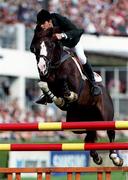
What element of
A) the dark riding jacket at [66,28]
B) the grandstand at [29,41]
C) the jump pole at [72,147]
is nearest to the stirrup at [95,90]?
the dark riding jacket at [66,28]

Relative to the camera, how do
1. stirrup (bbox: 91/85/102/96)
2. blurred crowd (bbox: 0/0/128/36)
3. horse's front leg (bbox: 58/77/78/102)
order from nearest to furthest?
1. horse's front leg (bbox: 58/77/78/102)
2. stirrup (bbox: 91/85/102/96)
3. blurred crowd (bbox: 0/0/128/36)

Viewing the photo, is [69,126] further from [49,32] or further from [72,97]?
[49,32]

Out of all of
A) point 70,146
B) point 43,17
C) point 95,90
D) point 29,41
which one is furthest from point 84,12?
point 70,146

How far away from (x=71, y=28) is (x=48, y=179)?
8.02ft

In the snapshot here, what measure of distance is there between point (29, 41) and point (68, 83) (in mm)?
12728

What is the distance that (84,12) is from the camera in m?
23.6

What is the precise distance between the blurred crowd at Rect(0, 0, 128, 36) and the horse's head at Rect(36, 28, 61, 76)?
12.0 metres

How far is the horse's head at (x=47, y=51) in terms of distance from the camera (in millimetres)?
9484

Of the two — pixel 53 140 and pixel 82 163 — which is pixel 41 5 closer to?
pixel 53 140

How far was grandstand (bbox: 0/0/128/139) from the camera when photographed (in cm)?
2148

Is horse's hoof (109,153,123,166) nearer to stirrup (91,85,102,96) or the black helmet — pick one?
stirrup (91,85,102,96)

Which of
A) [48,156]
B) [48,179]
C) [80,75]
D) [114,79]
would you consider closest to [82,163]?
[48,156]

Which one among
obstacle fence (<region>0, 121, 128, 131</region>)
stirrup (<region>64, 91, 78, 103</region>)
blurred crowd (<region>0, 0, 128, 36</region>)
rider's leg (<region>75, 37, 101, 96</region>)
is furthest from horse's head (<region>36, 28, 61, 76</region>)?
blurred crowd (<region>0, 0, 128, 36</region>)

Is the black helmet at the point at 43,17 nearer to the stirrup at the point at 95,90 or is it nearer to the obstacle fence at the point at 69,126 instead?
the stirrup at the point at 95,90
